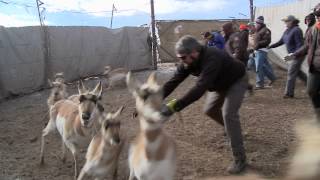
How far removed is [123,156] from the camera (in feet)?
22.7

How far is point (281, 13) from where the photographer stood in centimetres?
1803

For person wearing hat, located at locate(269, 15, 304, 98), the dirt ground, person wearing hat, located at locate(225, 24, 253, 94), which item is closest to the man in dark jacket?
the dirt ground

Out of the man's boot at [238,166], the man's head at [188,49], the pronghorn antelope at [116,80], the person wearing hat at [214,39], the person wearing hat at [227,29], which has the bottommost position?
the pronghorn antelope at [116,80]

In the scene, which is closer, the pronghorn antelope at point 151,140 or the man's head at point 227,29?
the pronghorn antelope at point 151,140

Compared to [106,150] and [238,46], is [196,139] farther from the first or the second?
[238,46]

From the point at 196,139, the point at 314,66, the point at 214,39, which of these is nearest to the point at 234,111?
the point at 314,66

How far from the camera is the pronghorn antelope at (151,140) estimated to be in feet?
14.1

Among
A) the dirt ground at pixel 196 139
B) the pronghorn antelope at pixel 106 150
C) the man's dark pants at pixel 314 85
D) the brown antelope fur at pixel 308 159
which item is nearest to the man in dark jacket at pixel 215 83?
the dirt ground at pixel 196 139

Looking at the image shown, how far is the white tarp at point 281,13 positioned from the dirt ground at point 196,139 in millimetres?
4472

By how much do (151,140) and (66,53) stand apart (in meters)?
12.9

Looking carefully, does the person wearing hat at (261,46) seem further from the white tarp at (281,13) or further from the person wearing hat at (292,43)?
the white tarp at (281,13)

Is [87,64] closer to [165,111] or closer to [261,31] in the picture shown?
[261,31]

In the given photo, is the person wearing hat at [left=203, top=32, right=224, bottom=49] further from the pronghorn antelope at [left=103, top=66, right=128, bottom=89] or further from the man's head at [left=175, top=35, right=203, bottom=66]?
the man's head at [left=175, top=35, right=203, bottom=66]

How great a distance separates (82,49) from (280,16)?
7.28 meters
